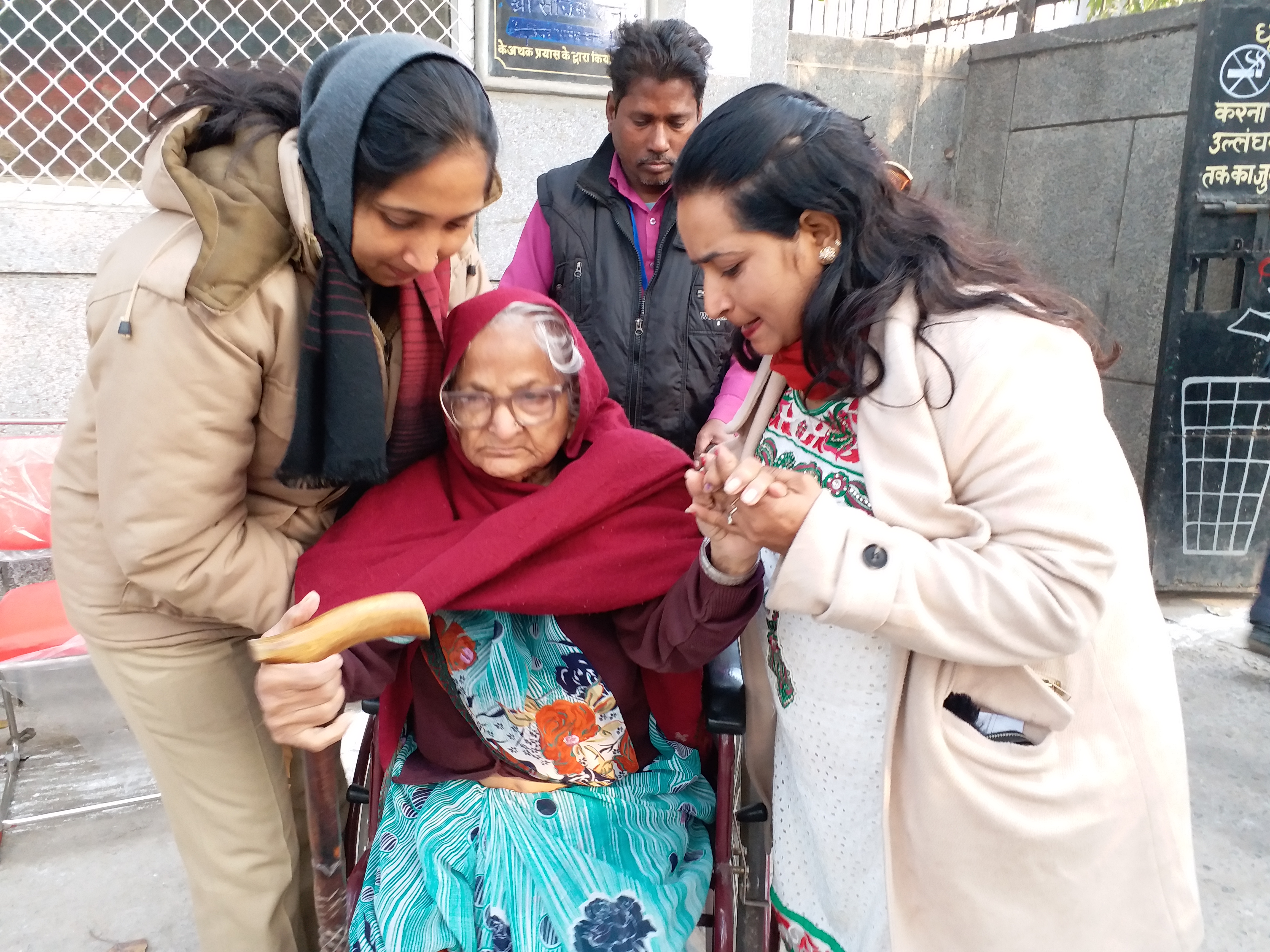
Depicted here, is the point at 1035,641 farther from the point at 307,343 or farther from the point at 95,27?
the point at 95,27

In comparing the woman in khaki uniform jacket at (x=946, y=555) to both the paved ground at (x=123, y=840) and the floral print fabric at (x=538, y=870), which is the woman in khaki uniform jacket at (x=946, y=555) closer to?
the floral print fabric at (x=538, y=870)

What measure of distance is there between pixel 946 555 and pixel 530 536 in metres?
0.73

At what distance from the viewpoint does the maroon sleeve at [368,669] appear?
158 centimetres

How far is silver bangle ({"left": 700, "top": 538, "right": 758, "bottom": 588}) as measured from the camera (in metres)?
1.48

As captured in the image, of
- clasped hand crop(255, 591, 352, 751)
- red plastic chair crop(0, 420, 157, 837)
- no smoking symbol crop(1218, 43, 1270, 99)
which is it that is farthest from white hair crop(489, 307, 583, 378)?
no smoking symbol crop(1218, 43, 1270, 99)

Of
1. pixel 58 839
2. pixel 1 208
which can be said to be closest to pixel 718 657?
pixel 58 839

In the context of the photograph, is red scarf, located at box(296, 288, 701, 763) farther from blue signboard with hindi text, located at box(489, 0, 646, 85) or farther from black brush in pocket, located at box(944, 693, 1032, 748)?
blue signboard with hindi text, located at box(489, 0, 646, 85)

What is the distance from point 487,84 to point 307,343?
10.3ft

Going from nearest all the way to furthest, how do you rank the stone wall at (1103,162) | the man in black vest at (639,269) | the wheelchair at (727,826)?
the wheelchair at (727,826) < the man in black vest at (639,269) < the stone wall at (1103,162)

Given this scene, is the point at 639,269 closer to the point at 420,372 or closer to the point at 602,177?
the point at 602,177

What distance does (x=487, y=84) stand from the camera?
416 cm

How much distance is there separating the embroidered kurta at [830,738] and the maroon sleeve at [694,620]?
88 mm

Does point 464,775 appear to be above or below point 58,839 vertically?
above

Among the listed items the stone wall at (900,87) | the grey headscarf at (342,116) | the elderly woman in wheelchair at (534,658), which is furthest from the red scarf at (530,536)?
the stone wall at (900,87)
